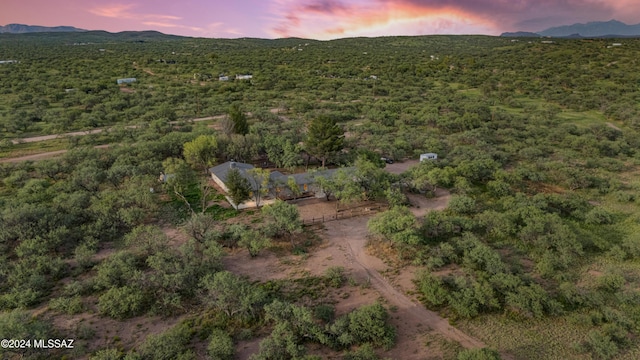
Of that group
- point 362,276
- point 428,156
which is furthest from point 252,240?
point 428,156

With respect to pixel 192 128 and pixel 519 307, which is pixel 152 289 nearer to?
pixel 519 307

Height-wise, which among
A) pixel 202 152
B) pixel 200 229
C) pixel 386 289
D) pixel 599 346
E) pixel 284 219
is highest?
pixel 202 152

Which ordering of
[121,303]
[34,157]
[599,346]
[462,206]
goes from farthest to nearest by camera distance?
[34,157] → [462,206] → [121,303] → [599,346]

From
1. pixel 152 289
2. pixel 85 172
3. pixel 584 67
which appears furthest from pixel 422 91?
pixel 152 289

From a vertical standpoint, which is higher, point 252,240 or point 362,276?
point 252,240

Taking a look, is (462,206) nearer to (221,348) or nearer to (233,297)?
(233,297)

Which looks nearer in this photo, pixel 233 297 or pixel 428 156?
pixel 233 297
